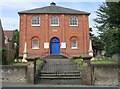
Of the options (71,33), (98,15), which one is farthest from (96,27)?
(71,33)

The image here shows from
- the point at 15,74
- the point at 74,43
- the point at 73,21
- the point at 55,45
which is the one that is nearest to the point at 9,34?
the point at 55,45

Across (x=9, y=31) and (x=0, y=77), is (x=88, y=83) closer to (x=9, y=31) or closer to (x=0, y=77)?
(x=0, y=77)

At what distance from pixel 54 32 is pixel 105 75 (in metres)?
23.9

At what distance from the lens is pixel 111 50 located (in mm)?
36281

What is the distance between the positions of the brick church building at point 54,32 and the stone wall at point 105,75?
72.3 feet

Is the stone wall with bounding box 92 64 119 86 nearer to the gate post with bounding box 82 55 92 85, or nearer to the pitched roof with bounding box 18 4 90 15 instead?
the gate post with bounding box 82 55 92 85

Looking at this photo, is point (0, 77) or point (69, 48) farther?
point (69, 48)

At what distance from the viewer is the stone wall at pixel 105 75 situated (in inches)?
665

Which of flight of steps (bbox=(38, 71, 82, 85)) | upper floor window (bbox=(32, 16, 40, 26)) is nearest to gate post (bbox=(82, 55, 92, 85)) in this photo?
flight of steps (bbox=(38, 71, 82, 85))

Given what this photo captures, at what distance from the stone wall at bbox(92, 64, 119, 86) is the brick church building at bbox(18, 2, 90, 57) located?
22026 millimetres

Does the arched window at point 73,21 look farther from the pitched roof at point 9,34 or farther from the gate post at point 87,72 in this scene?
the gate post at point 87,72

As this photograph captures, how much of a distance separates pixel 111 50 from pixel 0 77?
895 inches

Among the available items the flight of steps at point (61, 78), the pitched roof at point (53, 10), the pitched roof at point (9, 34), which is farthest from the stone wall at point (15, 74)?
the pitched roof at point (9, 34)

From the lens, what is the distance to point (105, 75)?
1694 cm
